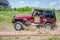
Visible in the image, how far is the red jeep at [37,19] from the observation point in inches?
585

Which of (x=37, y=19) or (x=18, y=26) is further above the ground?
(x=37, y=19)

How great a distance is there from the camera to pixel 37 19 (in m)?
15.1

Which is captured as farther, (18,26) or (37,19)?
(37,19)

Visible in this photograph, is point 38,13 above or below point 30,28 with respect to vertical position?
above

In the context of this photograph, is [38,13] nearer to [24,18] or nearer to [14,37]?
[24,18]

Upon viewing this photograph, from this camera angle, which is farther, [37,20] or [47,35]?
[37,20]

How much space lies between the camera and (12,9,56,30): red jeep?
14.9 metres

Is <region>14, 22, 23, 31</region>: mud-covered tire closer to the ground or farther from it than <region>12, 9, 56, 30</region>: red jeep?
closer to the ground

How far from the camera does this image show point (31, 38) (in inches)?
433

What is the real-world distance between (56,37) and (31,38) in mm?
1437

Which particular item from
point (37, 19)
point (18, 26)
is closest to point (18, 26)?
point (18, 26)

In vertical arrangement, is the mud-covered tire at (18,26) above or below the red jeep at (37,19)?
below

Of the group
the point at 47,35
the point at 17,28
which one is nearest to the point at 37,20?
the point at 17,28

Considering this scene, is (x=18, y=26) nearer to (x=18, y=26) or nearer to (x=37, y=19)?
(x=18, y=26)
